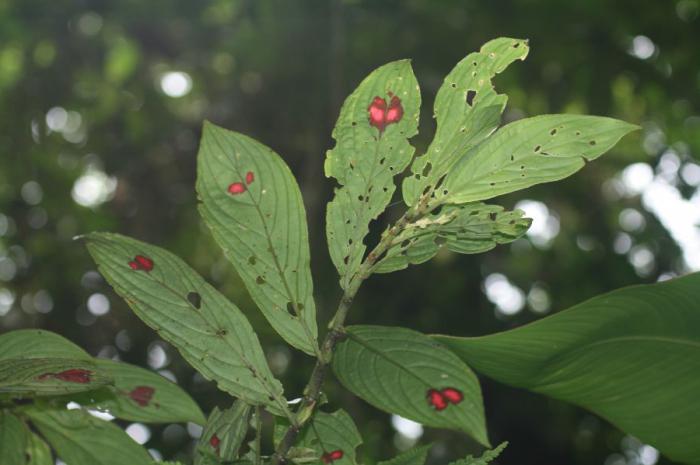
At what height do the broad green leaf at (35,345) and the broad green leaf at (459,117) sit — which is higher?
the broad green leaf at (459,117)

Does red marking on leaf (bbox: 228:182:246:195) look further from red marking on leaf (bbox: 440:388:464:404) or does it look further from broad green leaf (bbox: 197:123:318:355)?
red marking on leaf (bbox: 440:388:464:404)

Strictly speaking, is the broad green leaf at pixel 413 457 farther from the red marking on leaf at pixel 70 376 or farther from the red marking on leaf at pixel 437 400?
the red marking on leaf at pixel 70 376

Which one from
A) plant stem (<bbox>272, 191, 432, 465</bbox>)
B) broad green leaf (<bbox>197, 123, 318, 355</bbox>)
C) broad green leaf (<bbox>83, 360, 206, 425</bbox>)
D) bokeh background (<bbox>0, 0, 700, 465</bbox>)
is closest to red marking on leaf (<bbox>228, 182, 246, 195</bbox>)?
broad green leaf (<bbox>197, 123, 318, 355</bbox>)

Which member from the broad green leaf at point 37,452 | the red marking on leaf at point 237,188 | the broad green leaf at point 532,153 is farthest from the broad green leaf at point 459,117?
the broad green leaf at point 37,452

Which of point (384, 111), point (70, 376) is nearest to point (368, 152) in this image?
point (384, 111)

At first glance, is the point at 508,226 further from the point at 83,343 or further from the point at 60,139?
the point at 60,139
